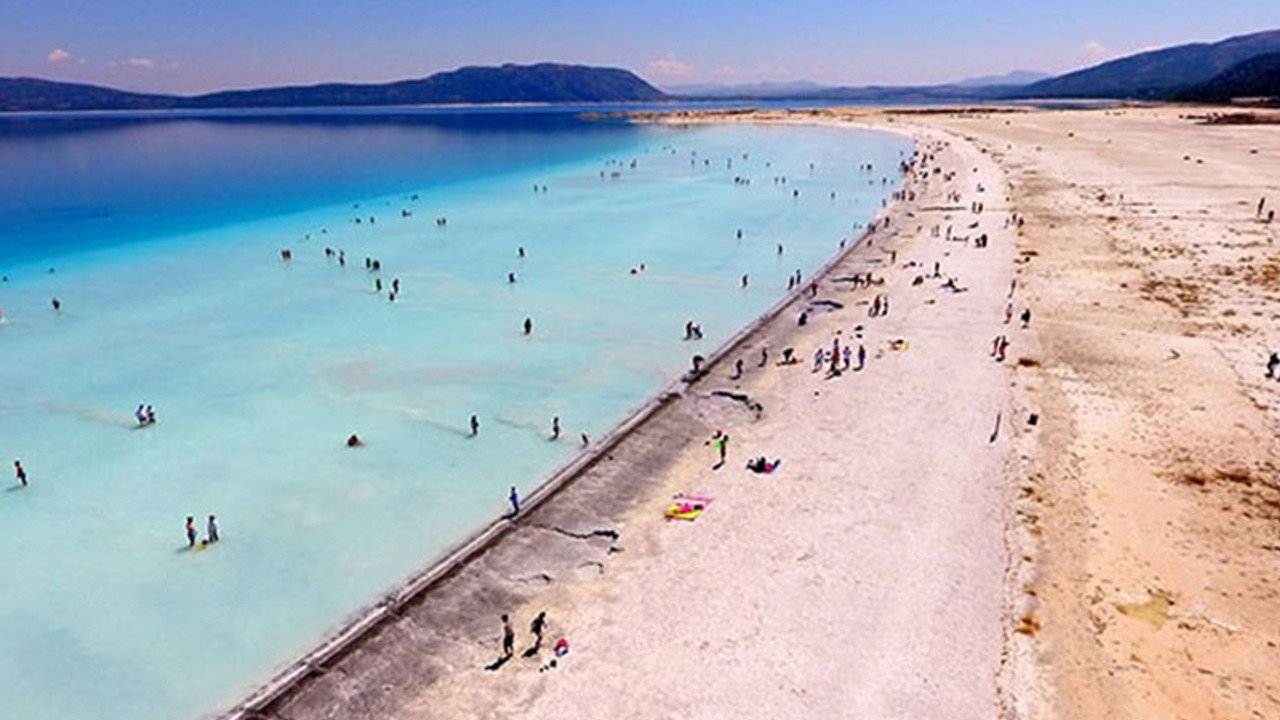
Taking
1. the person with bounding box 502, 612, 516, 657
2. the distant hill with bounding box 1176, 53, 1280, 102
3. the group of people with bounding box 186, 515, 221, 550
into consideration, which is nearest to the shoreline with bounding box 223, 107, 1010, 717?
the person with bounding box 502, 612, 516, 657

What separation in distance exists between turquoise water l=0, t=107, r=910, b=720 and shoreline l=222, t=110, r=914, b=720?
55cm

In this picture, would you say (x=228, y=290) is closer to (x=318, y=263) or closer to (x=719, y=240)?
(x=318, y=263)

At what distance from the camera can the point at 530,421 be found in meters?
26.2

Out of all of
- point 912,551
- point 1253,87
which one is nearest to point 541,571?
point 912,551

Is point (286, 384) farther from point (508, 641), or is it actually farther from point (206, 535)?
point (508, 641)

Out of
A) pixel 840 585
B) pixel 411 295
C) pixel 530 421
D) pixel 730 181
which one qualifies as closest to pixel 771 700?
pixel 840 585

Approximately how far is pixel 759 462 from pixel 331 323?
25.1 metres

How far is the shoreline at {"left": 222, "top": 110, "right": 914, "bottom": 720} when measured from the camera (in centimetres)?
1432

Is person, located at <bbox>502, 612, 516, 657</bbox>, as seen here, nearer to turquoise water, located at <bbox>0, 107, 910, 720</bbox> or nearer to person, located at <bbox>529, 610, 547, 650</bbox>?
person, located at <bbox>529, 610, 547, 650</bbox>

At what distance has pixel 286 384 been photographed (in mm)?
29828

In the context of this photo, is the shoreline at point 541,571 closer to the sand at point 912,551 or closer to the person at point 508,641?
the sand at point 912,551

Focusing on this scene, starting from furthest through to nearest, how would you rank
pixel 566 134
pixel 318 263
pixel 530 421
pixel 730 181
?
pixel 566 134 < pixel 730 181 < pixel 318 263 < pixel 530 421

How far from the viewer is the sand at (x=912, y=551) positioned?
1408 centimetres

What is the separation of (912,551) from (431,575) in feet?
36.8
